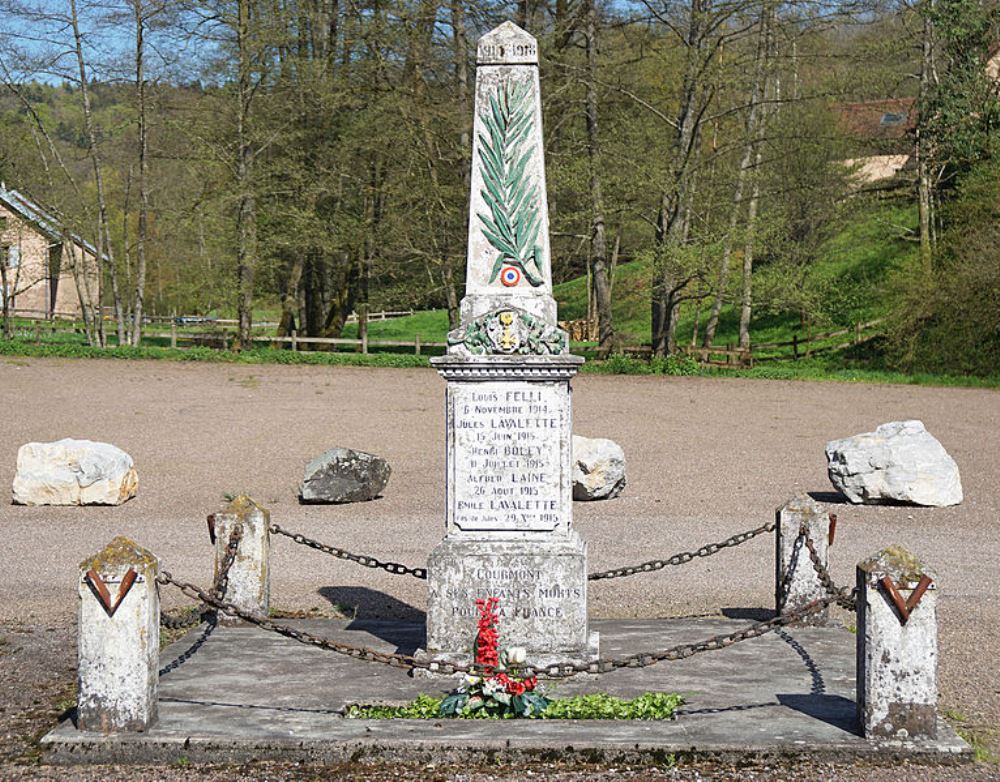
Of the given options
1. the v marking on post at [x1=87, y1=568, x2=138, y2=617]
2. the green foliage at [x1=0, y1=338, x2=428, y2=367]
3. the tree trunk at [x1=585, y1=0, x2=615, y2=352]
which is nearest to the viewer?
the v marking on post at [x1=87, y1=568, x2=138, y2=617]

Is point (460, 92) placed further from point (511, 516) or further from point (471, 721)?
point (471, 721)

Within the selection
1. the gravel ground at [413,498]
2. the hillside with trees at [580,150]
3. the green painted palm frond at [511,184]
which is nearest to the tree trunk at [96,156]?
the hillside with trees at [580,150]

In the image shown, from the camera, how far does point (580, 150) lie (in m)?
32.1

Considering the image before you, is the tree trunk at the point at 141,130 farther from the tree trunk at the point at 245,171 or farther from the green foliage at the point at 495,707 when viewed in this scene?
the green foliage at the point at 495,707

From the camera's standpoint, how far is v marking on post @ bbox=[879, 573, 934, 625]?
589 centimetres

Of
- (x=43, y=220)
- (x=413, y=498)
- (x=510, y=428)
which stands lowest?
(x=413, y=498)

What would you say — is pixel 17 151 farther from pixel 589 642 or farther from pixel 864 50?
pixel 589 642

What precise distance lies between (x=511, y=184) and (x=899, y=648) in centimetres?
360

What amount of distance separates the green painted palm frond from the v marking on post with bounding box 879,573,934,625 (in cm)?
285

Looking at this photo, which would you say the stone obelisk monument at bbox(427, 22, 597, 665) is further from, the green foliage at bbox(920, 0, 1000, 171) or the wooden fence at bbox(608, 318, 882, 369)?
the green foliage at bbox(920, 0, 1000, 171)

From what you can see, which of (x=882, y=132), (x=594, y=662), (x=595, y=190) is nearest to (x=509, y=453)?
(x=594, y=662)

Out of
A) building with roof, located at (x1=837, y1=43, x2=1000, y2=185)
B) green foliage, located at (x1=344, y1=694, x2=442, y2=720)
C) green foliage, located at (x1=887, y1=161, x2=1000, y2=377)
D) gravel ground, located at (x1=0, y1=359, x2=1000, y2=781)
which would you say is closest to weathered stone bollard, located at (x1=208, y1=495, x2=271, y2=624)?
gravel ground, located at (x1=0, y1=359, x2=1000, y2=781)

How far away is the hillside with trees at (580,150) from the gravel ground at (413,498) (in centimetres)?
416

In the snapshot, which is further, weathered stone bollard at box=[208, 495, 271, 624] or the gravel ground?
weathered stone bollard at box=[208, 495, 271, 624]
